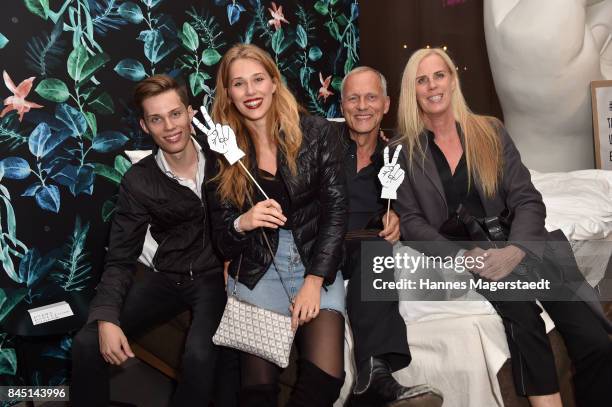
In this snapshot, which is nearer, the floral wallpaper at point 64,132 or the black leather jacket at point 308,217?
the black leather jacket at point 308,217

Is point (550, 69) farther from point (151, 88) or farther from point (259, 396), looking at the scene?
point (259, 396)

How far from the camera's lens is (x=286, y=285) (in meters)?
1.88

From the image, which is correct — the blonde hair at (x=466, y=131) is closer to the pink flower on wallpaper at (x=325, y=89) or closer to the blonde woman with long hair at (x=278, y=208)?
the blonde woman with long hair at (x=278, y=208)

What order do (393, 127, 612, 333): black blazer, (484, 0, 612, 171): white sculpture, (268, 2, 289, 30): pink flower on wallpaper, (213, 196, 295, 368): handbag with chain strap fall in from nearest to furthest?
1. (213, 196, 295, 368): handbag with chain strap
2. (393, 127, 612, 333): black blazer
3. (484, 0, 612, 171): white sculpture
4. (268, 2, 289, 30): pink flower on wallpaper

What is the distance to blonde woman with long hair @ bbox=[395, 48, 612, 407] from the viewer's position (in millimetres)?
1749

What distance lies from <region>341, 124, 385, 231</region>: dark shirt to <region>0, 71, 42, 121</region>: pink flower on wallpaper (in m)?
1.42

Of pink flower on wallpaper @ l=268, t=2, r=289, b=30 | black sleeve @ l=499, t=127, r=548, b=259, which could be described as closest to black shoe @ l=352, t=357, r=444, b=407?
black sleeve @ l=499, t=127, r=548, b=259

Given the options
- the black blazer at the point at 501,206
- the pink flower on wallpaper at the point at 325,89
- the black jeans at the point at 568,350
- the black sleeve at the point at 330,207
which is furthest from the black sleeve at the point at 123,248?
the pink flower on wallpaper at the point at 325,89

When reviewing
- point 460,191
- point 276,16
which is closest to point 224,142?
point 460,191

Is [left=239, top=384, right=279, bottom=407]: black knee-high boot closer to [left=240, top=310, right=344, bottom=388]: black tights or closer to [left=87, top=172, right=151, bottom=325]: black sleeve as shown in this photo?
[left=240, top=310, right=344, bottom=388]: black tights

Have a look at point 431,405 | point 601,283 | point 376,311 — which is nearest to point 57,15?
point 376,311

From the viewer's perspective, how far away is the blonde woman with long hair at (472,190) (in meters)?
1.75

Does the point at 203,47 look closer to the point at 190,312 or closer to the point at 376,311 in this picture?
the point at 190,312

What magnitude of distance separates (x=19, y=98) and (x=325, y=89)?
7.73 ft
